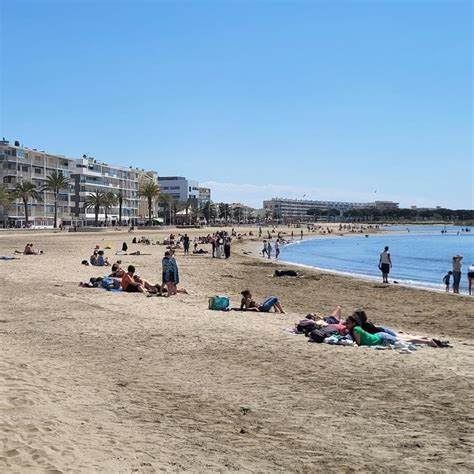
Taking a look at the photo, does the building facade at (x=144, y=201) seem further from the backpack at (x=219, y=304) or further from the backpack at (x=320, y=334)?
the backpack at (x=320, y=334)

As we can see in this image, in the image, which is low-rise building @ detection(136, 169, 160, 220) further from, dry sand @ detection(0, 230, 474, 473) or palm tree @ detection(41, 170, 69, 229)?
dry sand @ detection(0, 230, 474, 473)

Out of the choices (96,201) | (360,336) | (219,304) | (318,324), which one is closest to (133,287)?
(219,304)

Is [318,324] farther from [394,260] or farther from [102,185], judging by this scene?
[102,185]

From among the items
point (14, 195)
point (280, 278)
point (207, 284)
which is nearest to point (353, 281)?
point (280, 278)

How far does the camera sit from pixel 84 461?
4.75 meters

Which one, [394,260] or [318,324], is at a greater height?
[318,324]

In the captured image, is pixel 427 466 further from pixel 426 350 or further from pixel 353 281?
pixel 353 281

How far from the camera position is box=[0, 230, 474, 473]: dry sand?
16.7 ft

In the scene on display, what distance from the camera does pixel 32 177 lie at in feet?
321

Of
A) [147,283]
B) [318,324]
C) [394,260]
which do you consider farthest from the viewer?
[394,260]

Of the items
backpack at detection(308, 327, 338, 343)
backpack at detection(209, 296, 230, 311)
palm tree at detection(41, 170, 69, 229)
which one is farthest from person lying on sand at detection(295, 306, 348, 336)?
palm tree at detection(41, 170, 69, 229)

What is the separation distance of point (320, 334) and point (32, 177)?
95395 millimetres

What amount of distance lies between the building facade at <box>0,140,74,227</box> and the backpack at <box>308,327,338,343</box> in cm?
8540

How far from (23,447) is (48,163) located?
10463cm
